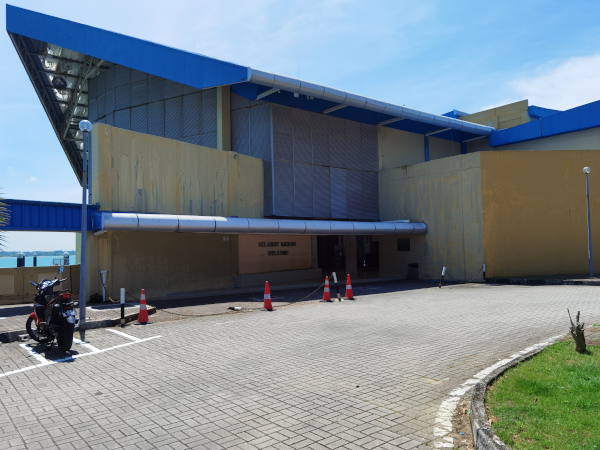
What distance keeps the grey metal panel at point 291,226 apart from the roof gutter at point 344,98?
19.5ft

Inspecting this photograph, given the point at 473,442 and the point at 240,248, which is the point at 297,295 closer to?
the point at 240,248

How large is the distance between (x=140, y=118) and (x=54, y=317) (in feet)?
62.3

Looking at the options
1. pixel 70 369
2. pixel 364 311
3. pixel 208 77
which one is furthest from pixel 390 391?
pixel 208 77

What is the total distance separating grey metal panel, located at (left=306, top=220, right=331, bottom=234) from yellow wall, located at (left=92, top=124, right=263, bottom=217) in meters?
2.71

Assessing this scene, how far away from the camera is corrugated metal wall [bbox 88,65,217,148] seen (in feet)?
76.1

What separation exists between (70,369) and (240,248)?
561 inches

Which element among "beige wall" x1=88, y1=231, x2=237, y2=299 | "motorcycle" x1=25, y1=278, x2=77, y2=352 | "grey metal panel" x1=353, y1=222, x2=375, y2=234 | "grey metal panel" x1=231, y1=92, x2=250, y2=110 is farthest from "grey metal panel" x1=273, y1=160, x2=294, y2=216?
"motorcycle" x1=25, y1=278, x2=77, y2=352

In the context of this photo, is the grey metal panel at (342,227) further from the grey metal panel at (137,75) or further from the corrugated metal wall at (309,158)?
the grey metal panel at (137,75)

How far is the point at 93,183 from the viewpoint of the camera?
15.9 meters

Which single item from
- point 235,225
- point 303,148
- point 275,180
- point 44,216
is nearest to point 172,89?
point 303,148

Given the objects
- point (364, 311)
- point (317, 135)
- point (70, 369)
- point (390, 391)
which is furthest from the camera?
point (317, 135)

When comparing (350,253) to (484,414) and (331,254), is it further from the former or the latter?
(484,414)

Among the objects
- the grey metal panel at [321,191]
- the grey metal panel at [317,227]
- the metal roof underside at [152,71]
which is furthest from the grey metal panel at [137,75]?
the grey metal panel at [317,227]

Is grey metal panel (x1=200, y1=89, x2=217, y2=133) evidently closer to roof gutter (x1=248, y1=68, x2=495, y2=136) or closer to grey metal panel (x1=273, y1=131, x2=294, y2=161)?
grey metal panel (x1=273, y1=131, x2=294, y2=161)
